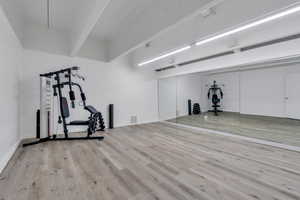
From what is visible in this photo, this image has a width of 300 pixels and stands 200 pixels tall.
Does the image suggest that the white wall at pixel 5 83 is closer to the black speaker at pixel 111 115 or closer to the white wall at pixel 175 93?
the black speaker at pixel 111 115

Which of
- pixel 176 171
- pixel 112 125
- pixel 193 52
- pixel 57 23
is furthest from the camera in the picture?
pixel 112 125

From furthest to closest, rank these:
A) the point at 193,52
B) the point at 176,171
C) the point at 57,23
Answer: the point at 193,52, the point at 57,23, the point at 176,171

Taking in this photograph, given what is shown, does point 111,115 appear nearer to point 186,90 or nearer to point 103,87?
point 103,87

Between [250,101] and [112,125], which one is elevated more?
[250,101]

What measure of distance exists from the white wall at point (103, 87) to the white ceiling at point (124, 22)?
32cm

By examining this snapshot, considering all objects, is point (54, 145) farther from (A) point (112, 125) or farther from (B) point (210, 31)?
(B) point (210, 31)

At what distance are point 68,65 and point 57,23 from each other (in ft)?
3.82

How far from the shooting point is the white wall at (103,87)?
3862 millimetres

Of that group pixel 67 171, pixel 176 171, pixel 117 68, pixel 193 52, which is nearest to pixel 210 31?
pixel 193 52

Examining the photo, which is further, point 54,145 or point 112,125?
point 112,125

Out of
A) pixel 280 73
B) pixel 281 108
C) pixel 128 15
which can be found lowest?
pixel 281 108

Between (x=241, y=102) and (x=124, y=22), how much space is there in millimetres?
5216

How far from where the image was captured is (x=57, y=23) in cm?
383

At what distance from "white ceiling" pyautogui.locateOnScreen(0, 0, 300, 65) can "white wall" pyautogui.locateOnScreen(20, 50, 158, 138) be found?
0.32 metres
